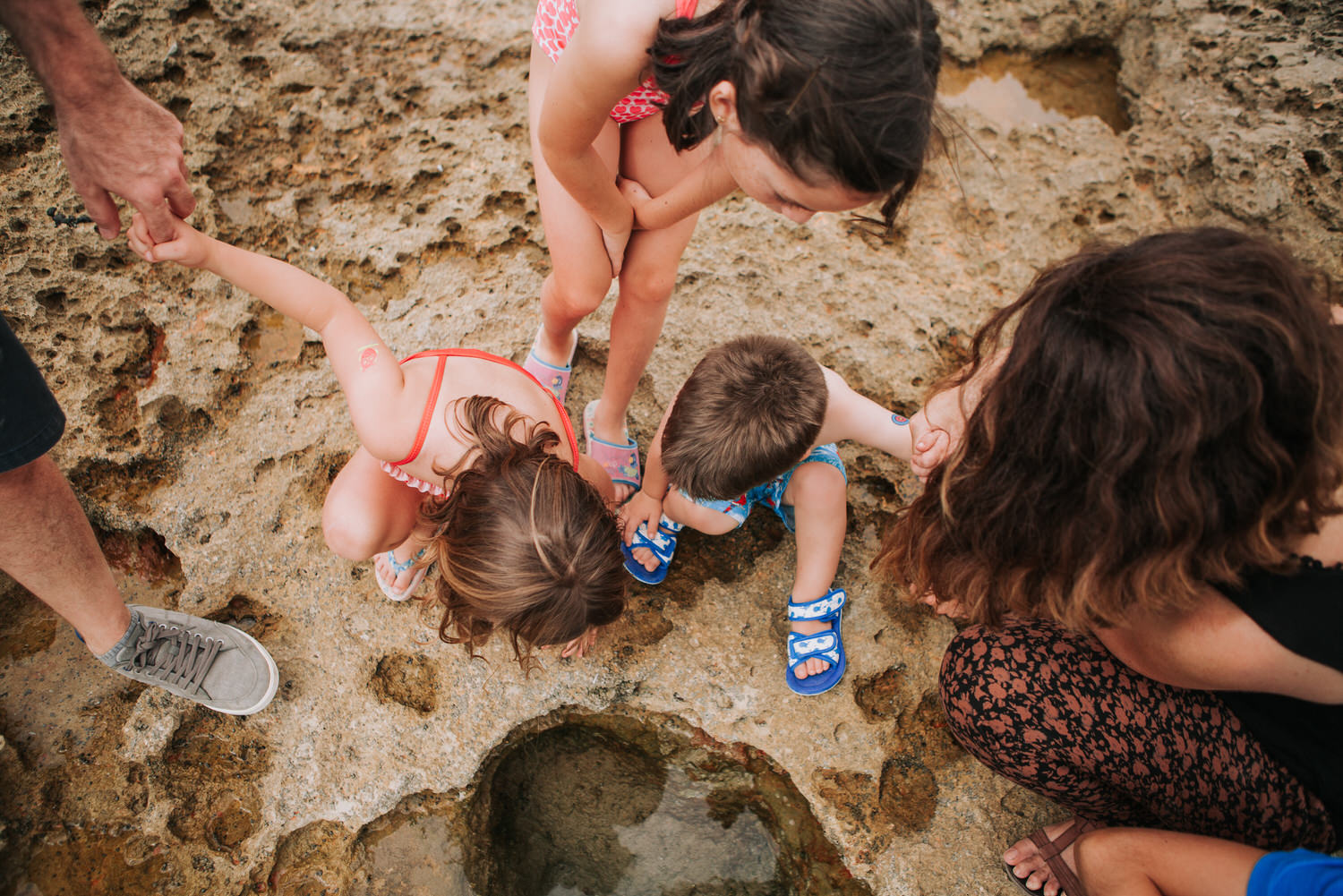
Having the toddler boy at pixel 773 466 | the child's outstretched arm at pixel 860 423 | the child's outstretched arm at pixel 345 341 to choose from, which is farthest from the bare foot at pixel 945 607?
the child's outstretched arm at pixel 345 341

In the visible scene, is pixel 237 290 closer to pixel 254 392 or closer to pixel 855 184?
pixel 254 392

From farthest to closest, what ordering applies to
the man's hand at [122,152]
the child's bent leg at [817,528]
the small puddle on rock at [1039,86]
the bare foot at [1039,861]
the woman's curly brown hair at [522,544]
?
1. the small puddle on rock at [1039,86]
2. the child's bent leg at [817,528]
3. the bare foot at [1039,861]
4. the woman's curly brown hair at [522,544]
5. the man's hand at [122,152]

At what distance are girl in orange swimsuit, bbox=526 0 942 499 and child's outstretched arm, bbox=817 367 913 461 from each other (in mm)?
477

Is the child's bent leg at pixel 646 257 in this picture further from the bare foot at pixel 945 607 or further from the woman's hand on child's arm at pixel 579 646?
the bare foot at pixel 945 607

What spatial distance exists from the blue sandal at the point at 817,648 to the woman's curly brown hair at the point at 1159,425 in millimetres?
597

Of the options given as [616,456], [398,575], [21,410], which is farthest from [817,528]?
[21,410]

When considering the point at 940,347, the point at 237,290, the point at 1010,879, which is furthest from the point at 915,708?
the point at 237,290

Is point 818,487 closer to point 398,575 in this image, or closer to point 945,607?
point 945,607

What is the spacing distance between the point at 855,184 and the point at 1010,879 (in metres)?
1.49

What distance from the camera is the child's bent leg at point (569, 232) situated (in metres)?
1.71

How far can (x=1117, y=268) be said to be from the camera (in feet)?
3.66

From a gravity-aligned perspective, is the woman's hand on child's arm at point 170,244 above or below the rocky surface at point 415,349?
above

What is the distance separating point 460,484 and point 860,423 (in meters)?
0.98

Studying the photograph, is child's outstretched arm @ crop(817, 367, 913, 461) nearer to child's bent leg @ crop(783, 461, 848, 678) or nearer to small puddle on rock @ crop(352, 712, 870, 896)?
child's bent leg @ crop(783, 461, 848, 678)
